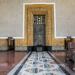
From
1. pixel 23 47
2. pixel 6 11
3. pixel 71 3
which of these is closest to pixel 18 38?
pixel 23 47

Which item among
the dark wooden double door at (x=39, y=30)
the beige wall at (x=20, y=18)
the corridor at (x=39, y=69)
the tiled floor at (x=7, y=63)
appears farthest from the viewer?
the dark wooden double door at (x=39, y=30)

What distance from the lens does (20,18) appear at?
19453 millimetres

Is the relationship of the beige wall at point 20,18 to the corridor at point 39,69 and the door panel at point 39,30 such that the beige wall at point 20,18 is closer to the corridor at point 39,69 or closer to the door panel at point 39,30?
the door panel at point 39,30

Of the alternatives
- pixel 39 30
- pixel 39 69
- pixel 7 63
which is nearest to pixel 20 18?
pixel 39 30

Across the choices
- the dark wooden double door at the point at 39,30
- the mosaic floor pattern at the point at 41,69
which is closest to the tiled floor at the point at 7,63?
the mosaic floor pattern at the point at 41,69

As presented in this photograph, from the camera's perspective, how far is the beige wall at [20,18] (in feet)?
63.5

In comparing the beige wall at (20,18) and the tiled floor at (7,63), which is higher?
the beige wall at (20,18)

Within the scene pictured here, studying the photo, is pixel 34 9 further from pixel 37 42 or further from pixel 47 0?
pixel 37 42

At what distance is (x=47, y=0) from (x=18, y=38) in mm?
3662

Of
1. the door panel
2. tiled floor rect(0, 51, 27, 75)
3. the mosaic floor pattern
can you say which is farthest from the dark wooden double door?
the mosaic floor pattern

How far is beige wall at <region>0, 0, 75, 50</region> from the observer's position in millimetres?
19344

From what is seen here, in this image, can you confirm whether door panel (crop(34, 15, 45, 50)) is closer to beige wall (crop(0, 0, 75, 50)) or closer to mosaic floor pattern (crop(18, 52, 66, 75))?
beige wall (crop(0, 0, 75, 50))

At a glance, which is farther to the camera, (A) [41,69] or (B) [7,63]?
(B) [7,63]

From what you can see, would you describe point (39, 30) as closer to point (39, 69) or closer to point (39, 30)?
point (39, 30)
